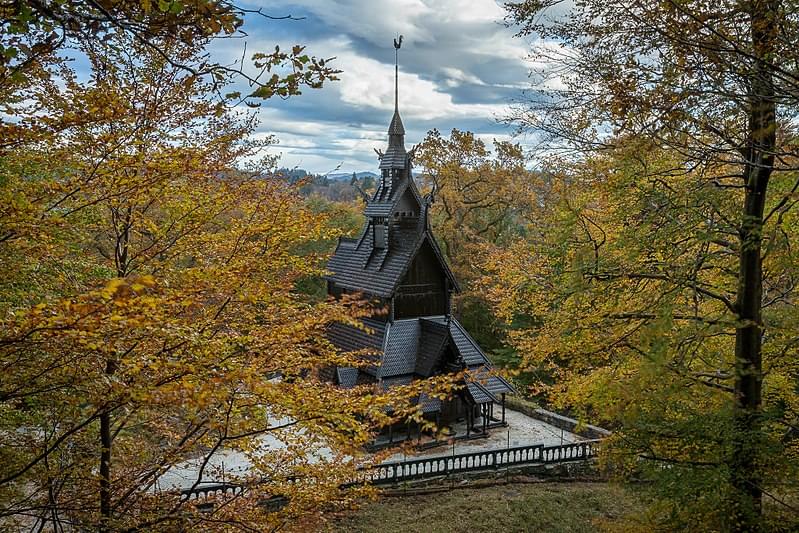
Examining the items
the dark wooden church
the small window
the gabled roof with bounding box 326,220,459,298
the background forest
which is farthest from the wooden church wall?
the background forest

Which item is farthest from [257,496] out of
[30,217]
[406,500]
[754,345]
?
[406,500]

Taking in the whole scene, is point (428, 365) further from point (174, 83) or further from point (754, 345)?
point (174, 83)

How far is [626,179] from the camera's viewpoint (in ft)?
21.1

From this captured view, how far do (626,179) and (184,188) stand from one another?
5.27 m

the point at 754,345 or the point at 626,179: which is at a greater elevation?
the point at 626,179

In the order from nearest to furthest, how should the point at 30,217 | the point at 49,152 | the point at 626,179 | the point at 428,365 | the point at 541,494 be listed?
the point at 30,217 < the point at 49,152 < the point at 626,179 < the point at 541,494 < the point at 428,365

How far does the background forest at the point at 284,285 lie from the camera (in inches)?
169

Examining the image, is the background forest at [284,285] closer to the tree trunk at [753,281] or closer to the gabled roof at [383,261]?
the tree trunk at [753,281]

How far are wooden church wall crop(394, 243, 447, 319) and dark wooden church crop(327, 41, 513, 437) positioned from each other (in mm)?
33

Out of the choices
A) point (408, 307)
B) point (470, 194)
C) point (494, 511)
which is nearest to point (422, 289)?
point (408, 307)

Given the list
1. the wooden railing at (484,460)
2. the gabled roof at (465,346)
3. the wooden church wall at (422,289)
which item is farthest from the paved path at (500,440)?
the wooden church wall at (422,289)

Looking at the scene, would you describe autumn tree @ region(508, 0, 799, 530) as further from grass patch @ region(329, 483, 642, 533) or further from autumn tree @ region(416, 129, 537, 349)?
autumn tree @ region(416, 129, 537, 349)

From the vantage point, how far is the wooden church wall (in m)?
18.2

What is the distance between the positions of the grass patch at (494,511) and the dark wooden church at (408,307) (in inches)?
151
